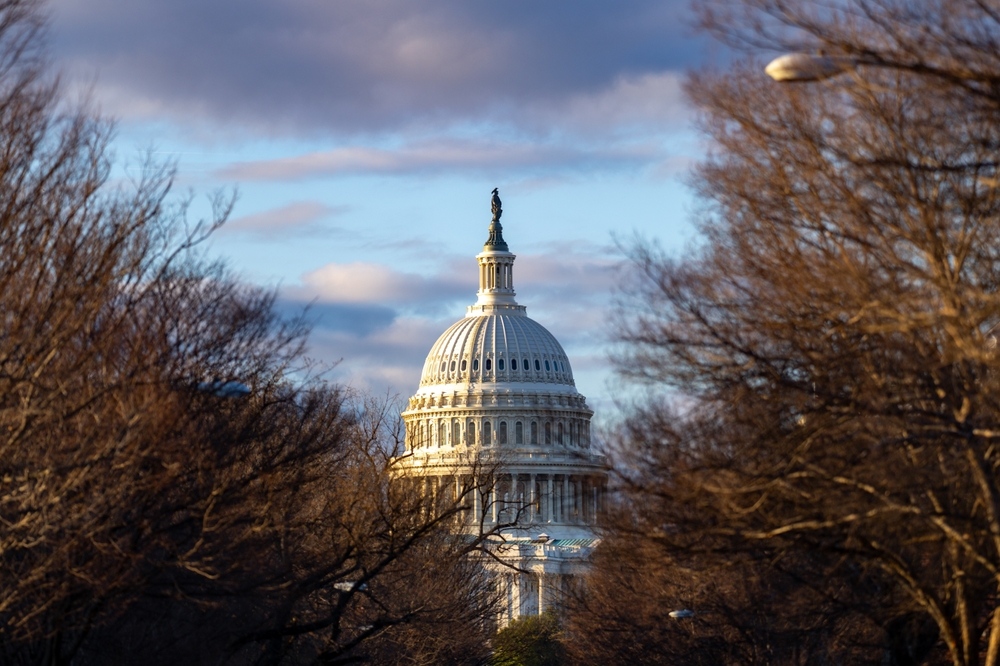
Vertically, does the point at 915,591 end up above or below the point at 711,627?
below

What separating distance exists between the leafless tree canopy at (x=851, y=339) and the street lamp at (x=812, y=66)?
160 millimetres

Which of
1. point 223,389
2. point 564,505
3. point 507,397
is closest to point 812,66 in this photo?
point 223,389

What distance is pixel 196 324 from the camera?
24094 millimetres

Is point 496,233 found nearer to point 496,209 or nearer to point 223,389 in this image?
point 496,209

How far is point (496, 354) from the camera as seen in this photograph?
602 ft

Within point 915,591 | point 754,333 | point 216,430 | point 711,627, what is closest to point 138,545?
point 216,430

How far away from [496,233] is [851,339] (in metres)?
178

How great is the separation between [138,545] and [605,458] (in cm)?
639

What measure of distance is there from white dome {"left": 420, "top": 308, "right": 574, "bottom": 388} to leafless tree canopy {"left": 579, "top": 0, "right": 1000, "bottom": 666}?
523 ft

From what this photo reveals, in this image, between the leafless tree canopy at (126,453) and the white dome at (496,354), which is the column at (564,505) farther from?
the leafless tree canopy at (126,453)

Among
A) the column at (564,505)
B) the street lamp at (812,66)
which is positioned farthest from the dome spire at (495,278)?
the street lamp at (812,66)

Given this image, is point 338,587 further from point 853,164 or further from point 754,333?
point 853,164

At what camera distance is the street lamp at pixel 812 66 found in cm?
1652

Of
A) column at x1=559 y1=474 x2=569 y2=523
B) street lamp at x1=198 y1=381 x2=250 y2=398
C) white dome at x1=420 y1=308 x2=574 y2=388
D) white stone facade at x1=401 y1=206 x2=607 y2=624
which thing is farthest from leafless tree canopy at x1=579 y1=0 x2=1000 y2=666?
white dome at x1=420 y1=308 x2=574 y2=388
